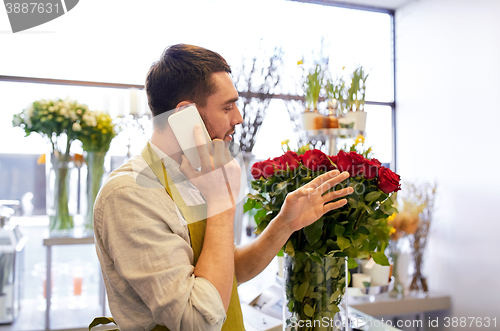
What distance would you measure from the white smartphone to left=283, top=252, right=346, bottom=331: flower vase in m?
0.34

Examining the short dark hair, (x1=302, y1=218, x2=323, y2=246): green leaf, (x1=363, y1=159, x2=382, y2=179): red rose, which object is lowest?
(x1=302, y1=218, x2=323, y2=246): green leaf

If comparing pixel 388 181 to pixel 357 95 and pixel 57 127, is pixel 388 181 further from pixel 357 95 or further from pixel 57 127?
pixel 57 127

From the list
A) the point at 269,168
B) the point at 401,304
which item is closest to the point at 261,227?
the point at 269,168

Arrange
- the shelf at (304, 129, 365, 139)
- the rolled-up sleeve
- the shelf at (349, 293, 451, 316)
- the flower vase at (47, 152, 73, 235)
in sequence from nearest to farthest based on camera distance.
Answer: the rolled-up sleeve → the shelf at (304, 129, 365, 139) → the flower vase at (47, 152, 73, 235) → the shelf at (349, 293, 451, 316)

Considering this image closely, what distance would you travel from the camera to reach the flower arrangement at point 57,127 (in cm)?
168

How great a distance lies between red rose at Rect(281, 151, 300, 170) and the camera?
2.88 ft

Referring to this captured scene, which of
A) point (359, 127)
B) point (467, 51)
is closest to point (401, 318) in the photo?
point (359, 127)

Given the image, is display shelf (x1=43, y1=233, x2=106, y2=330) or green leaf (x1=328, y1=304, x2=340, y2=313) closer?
green leaf (x1=328, y1=304, x2=340, y2=313)

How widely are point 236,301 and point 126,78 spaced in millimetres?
2486

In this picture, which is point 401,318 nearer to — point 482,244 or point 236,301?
point 482,244

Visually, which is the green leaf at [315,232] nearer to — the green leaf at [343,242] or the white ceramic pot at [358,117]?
the green leaf at [343,242]

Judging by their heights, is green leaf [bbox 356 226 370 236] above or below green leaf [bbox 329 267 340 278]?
above

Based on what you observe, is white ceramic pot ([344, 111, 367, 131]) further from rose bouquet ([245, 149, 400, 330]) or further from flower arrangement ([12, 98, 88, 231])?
flower arrangement ([12, 98, 88, 231])

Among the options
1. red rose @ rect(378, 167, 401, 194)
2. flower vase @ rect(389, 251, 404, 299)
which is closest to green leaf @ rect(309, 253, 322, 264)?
red rose @ rect(378, 167, 401, 194)
